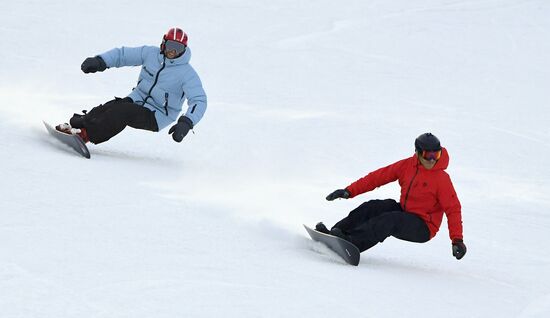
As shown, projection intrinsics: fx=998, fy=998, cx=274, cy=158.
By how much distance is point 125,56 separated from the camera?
8.59 meters

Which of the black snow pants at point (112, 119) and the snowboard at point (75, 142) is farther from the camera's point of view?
the black snow pants at point (112, 119)

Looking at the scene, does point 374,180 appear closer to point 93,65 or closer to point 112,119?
point 112,119

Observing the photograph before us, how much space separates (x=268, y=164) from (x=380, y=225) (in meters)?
3.57

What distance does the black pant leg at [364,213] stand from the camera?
6848mm

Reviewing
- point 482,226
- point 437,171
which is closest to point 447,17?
point 482,226

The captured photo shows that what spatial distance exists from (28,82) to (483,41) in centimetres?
1135

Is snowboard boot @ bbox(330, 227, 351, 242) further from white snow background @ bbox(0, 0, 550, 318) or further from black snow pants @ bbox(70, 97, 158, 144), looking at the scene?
black snow pants @ bbox(70, 97, 158, 144)

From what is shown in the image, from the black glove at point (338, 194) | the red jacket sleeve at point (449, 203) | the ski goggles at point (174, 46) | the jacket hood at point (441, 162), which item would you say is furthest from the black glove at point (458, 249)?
the ski goggles at point (174, 46)

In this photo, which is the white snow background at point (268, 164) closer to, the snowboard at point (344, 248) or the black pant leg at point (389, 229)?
the snowboard at point (344, 248)

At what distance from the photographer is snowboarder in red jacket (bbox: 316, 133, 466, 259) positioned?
6.66 meters

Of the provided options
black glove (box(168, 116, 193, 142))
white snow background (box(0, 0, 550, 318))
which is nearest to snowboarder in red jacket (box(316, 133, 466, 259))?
white snow background (box(0, 0, 550, 318))

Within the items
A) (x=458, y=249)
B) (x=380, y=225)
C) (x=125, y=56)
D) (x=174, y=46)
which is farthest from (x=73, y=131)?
(x=458, y=249)

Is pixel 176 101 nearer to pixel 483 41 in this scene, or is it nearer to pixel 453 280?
pixel 453 280

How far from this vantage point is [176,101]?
8.80 m
